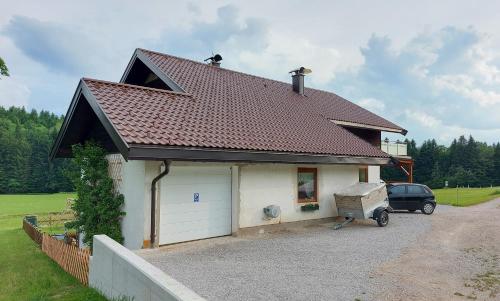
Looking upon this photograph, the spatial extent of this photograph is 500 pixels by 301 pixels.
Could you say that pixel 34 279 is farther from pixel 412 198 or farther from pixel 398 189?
pixel 412 198

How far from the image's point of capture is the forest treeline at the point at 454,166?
66.4 m

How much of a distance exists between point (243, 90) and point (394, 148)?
47.1ft

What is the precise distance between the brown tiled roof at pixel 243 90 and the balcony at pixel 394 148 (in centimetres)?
172

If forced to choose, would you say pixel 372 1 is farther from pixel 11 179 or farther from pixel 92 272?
pixel 11 179

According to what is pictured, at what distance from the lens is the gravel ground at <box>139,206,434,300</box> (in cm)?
624

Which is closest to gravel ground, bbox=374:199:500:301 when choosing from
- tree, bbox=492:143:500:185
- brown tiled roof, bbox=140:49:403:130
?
brown tiled roof, bbox=140:49:403:130

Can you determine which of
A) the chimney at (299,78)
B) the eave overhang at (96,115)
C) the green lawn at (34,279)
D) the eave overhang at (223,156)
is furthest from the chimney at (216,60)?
the green lawn at (34,279)

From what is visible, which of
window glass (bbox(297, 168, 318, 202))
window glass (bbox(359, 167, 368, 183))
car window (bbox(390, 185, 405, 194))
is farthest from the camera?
window glass (bbox(359, 167, 368, 183))

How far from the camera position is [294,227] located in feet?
41.1

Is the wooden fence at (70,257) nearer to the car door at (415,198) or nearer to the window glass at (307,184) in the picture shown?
the window glass at (307,184)

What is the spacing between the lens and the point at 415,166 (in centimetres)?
7069

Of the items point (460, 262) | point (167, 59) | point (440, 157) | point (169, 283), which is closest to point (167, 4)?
point (167, 59)

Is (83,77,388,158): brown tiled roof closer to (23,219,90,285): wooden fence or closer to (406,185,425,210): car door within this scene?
(23,219,90,285): wooden fence

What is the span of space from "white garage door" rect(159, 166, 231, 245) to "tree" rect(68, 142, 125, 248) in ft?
5.08
